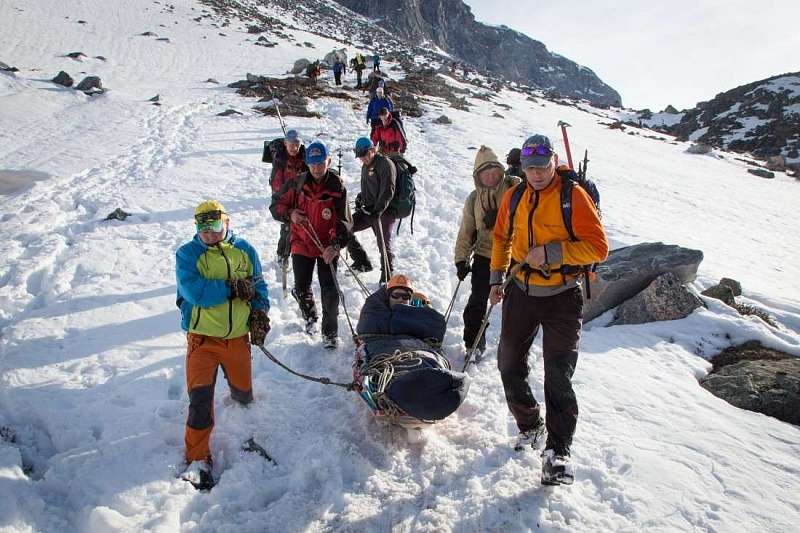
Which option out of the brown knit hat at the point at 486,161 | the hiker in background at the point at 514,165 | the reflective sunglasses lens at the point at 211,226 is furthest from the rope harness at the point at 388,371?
the hiker in background at the point at 514,165

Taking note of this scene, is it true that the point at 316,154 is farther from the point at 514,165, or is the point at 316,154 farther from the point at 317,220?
the point at 514,165

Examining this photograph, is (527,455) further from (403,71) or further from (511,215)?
(403,71)

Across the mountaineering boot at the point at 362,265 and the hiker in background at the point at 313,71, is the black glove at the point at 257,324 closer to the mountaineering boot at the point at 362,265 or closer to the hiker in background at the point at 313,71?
the mountaineering boot at the point at 362,265

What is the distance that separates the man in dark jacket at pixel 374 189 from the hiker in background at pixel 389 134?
2.53 m

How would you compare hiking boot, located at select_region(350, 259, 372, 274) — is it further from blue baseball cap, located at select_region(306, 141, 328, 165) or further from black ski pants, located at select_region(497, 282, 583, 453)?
black ski pants, located at select_region(497, 282, 583, 453)

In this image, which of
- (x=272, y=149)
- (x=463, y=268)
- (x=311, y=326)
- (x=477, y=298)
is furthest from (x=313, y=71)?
(x=477, y=298)

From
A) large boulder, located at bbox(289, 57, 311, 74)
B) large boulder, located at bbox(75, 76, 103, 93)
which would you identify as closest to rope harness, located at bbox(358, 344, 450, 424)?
large boulder, located at bbox(75, 76, 103, 93)

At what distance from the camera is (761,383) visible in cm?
456

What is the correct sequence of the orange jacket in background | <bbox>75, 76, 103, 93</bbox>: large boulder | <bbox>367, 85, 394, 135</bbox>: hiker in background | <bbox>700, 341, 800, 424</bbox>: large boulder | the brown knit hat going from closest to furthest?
the orange jacket in background < <bbox>700, 341, 800, 424</bbox>: large boulder < the brown knit hat < <bbox>367, 85, 394, 135</bbox>: hiker in background < <bbox>75, 76, 103, 93</bbox>: large boulder

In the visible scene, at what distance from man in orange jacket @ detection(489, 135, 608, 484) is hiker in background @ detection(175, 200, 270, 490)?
2080 millimetres

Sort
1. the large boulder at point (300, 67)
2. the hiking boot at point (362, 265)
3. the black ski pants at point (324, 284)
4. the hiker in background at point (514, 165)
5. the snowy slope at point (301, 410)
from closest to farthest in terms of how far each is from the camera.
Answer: the snowy slope at point (301, 410)
the black ski pants at point (324, 284)
the hiker in background at point (514, 165)
the hiking boot at point (362, 265)
the large boulder at point (300, 67)

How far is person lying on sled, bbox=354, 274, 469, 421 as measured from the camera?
3197 millimetres

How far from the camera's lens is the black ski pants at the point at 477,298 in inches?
189

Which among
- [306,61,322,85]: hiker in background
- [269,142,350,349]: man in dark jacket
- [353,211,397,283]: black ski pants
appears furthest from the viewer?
[306,61,322,85]: hiker in background
